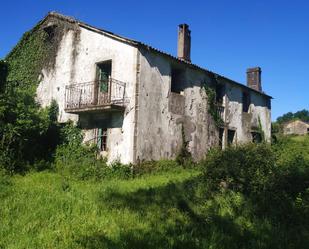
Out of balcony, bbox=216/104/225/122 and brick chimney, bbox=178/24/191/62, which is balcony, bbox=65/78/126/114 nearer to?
brick chimney, bbox=178/24/191/62

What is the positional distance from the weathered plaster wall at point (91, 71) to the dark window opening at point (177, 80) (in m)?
3.35

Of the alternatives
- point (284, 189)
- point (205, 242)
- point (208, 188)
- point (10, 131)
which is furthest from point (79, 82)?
point (205, 242)

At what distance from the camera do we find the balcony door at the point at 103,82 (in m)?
17.7

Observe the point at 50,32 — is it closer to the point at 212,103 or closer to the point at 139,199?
the point at 212,103

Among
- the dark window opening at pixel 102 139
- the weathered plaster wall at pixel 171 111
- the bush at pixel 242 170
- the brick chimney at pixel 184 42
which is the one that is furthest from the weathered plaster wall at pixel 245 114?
the bush at pixel 242 170

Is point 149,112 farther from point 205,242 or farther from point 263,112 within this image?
point 263,112

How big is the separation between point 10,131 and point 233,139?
13.9m

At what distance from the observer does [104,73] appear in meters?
18.6

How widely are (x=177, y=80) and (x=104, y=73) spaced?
3.83 m

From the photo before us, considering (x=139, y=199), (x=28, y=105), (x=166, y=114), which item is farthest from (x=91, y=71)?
(x=139, y=199)

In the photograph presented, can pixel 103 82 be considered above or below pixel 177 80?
below

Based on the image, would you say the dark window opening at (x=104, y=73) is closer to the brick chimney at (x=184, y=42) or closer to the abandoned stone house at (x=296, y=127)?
the brick chimney at (x=184, y=42)

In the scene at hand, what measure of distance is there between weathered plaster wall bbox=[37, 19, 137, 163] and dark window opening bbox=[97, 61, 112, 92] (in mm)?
248

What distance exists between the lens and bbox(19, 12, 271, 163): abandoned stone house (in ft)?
55.5
